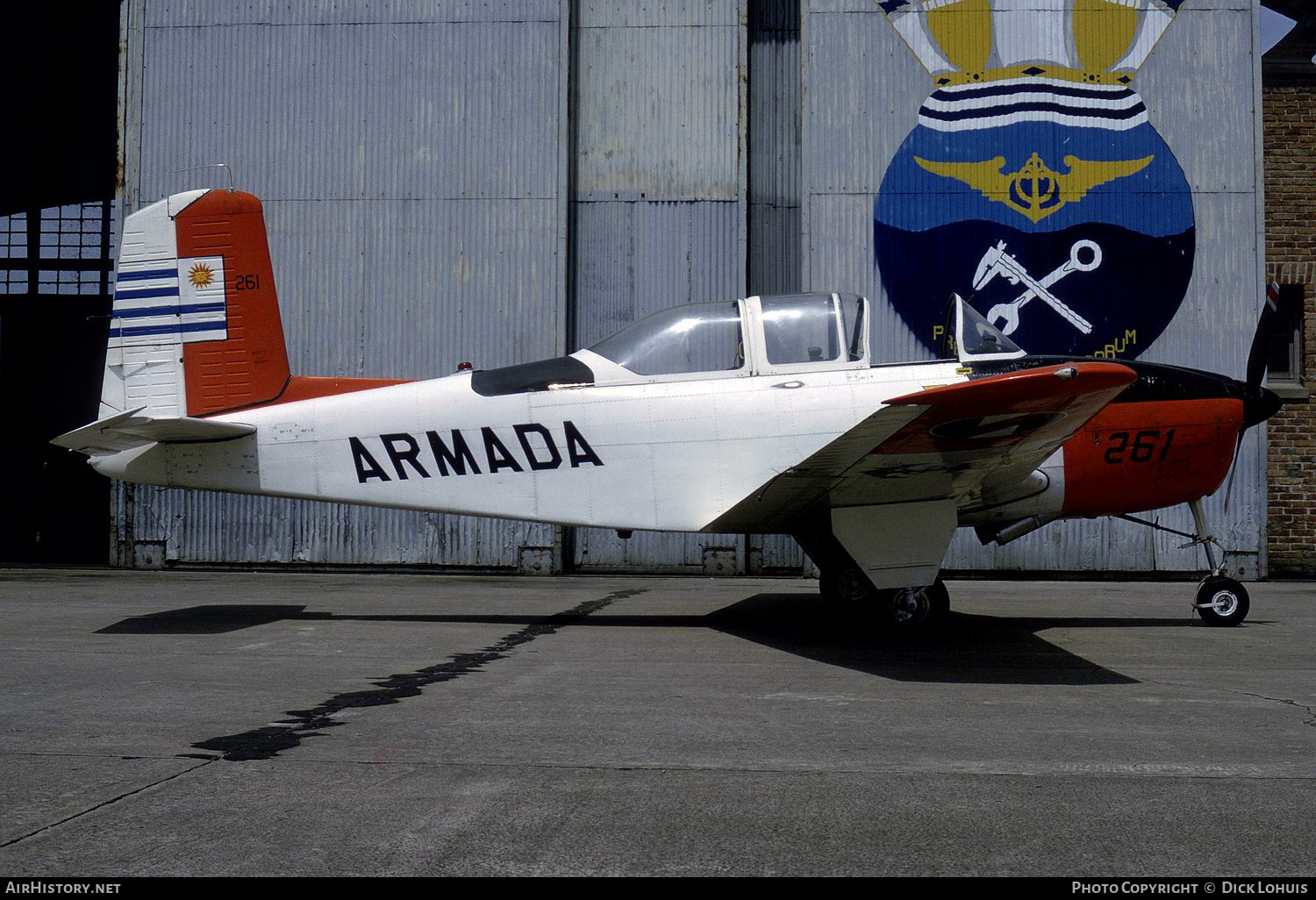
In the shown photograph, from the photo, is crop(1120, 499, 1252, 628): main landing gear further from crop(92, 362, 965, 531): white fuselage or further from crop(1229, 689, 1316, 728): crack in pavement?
crop(1229, 689, 1316, 728): crack in pavement

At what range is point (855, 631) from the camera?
7859mm

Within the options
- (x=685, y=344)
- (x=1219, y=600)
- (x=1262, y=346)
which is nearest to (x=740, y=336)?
(x=685, y=344)

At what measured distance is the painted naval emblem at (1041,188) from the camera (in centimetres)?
1365

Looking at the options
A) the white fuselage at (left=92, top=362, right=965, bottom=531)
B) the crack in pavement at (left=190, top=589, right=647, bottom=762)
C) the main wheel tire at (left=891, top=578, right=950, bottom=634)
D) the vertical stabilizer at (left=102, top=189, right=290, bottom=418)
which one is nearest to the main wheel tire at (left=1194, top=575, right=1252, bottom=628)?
the main wheel tire at (left=891, top=578, right=950, bottom=634)

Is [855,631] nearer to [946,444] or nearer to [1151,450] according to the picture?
[946,444]

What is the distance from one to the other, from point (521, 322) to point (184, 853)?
37.8 ft

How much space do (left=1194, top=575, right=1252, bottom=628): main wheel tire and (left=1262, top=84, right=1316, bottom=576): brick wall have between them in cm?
695

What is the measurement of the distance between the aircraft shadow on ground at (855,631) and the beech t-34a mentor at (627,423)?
0.44 meters

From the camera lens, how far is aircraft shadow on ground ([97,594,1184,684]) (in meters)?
6.09

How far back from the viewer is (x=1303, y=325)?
14.4 metres

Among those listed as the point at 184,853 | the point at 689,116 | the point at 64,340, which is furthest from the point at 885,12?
the point at 64,340

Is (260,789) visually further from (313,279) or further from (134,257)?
(313,279)

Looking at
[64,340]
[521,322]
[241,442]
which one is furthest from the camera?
[64,340]

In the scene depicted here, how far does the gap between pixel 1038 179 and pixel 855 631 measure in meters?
8.52
